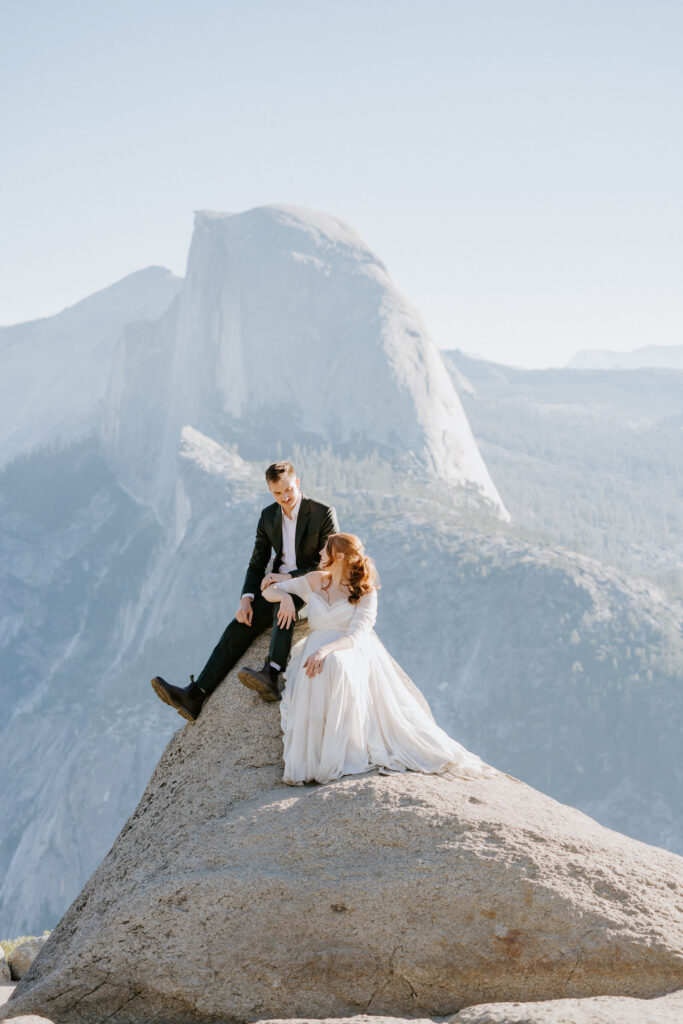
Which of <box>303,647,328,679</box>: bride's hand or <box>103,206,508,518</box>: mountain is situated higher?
<box>103,206,508,518</box>: mountain

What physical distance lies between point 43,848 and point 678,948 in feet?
266

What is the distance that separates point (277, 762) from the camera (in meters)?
6.78

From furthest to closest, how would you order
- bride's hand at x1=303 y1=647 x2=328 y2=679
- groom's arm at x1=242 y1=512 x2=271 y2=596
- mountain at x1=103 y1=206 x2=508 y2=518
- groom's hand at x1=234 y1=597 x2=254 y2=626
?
mountain at x1=103 y1=206 x2=508 y2=518 → groom's arm at x1=242 y1=512 x2=271 y2=596 → groom's hand at x1=234 y1=597 x2=254 y2=626 → bride's hand at x1=303 y1=647 x2=328 y2=679

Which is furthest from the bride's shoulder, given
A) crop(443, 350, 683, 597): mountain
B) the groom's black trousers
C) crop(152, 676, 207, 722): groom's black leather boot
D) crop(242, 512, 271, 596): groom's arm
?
crop(443, 350, 683, 597): mountain

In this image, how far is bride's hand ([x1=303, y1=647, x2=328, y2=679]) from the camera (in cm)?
638

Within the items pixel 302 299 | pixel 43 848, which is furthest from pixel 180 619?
pixel 302 299

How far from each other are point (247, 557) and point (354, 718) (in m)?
85.5

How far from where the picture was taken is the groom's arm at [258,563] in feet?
25.3

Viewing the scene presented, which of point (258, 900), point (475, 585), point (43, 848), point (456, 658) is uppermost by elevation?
point (258, 900)

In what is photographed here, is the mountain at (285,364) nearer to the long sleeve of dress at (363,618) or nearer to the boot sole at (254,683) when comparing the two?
the boot sole at (254,683)

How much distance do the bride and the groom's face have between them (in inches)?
30.4

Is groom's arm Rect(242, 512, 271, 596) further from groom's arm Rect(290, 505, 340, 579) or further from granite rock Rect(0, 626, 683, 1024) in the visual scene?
granite rock Rect(0, 626, 683, 1024)

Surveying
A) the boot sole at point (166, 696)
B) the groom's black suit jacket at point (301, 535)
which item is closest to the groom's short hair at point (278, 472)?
the groom's black suit jacket at point (301, 535)

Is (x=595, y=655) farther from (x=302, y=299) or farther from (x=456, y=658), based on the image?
(x=302, y=299)
